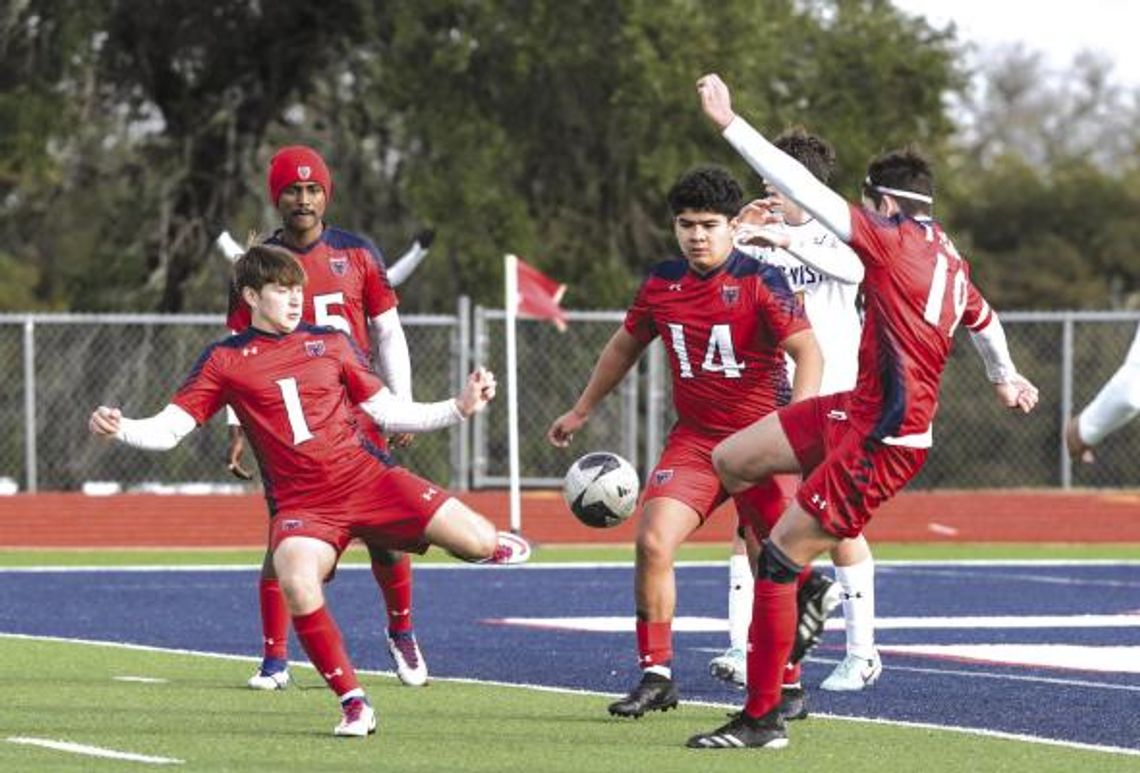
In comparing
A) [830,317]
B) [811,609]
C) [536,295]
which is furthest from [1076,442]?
[536,295]

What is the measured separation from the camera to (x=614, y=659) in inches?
499

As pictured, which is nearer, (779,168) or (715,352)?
(779,168)

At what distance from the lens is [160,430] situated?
9.57 meters

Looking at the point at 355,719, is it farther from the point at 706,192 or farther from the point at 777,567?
the point at 706,192

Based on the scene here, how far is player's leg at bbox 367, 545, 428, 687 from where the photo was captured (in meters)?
11.4

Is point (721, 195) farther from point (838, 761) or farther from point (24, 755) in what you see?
point (24, 755)

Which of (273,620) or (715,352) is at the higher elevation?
(715,352)

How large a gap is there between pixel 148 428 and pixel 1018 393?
131 inches

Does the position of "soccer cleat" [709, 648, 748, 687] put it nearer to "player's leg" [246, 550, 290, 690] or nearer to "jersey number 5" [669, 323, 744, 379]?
"jersey number 5" [669, 323, 744, 379]

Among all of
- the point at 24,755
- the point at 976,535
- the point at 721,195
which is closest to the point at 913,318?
the point at 721,195

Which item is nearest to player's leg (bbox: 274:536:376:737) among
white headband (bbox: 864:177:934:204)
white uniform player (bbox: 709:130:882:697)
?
white uniform player (bbox: 709:130:882:697)

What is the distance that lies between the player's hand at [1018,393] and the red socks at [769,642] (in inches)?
61.1

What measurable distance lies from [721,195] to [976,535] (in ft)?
49.5

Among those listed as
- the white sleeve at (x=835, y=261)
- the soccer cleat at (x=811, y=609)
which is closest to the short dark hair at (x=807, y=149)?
the white sleeve at (x=835, y=261)
